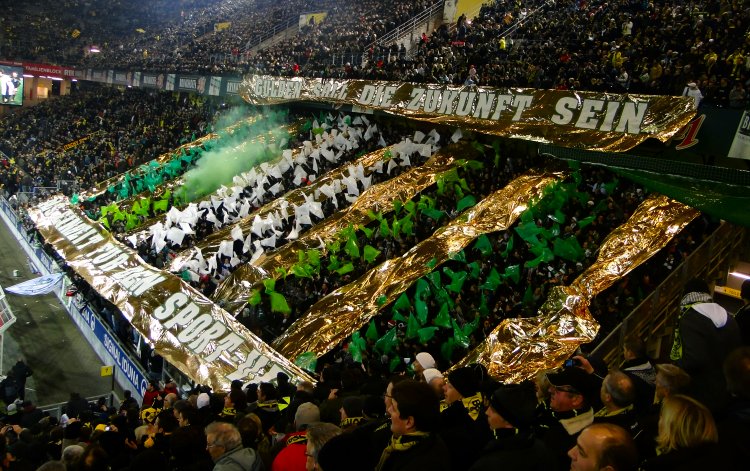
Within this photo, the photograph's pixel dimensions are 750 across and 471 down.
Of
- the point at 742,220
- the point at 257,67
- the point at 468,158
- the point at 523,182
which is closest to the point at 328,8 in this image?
the point at 257,67

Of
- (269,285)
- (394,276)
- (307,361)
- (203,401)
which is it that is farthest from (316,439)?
(269,285)

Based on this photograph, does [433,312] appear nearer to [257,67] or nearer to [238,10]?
[257,67]

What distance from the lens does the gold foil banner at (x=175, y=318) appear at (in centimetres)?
1031

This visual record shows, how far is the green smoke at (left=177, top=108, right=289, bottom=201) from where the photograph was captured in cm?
2084

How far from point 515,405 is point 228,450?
1847 mm

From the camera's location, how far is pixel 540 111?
12.9 m

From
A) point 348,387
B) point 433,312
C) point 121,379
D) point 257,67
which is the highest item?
point 257,67

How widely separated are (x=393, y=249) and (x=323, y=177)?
17.5 ft

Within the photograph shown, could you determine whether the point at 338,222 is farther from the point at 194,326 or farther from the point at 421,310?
the point at 421,310

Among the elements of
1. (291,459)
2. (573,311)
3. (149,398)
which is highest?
(291,459)

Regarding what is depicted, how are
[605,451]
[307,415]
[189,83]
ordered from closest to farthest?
[605,451] → [307,415] → [189,83]

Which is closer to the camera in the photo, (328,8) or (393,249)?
(393,249)

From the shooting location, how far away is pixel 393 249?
13.1 meters

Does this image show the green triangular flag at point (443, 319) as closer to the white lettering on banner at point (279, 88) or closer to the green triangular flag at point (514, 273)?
the green triangular flag at point (514, 273)
